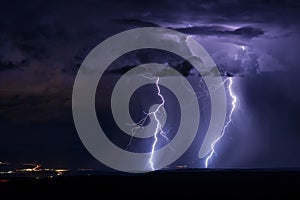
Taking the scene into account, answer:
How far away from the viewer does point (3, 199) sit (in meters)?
25.0

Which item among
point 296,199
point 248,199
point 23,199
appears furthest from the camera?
point 23,199

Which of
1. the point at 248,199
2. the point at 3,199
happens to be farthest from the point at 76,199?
the point at 248,199

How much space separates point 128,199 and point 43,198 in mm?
4084

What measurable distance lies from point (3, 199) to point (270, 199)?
11751mm

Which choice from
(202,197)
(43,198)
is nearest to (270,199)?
(202,197)

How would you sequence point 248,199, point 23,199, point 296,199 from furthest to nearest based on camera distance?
point 23,199 < point 248,199 < point 296,199

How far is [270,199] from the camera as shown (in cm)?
2308

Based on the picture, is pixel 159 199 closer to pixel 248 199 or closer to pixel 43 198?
pixel 248 199

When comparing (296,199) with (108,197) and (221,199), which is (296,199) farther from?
(108,197)

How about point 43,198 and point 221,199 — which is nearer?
point 221,199

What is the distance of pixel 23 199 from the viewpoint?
25281mm

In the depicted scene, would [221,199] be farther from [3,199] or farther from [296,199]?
[3,199]

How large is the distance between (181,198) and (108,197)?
338 cm

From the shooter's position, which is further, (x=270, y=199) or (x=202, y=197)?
(x=202, y=197)
